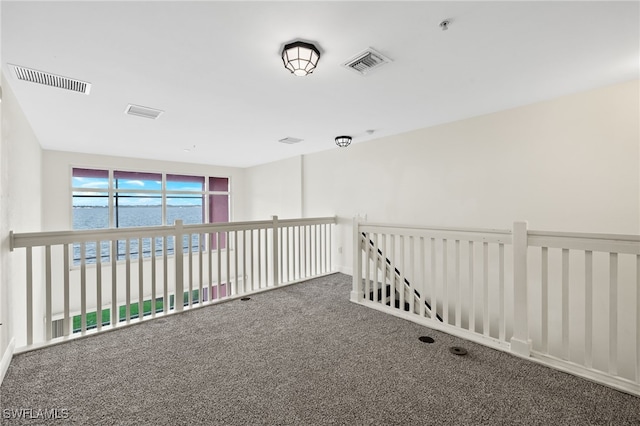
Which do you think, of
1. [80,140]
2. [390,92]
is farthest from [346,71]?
[80,140]

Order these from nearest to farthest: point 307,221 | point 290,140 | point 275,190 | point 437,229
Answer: point 437,229, point 307,221, point 290,140, point 275,190

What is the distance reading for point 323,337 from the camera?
7.97 ft

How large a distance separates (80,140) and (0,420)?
14.8ft

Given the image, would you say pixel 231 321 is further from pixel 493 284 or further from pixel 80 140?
pixel 80 140

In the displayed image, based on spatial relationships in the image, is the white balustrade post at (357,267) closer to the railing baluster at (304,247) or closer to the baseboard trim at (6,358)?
the railing baluster at (304,247)

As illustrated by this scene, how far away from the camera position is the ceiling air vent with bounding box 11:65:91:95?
2328 mm

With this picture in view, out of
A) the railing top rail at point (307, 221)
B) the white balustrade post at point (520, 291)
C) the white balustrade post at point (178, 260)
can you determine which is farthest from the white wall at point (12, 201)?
the white balustrade post at point (520, 291)

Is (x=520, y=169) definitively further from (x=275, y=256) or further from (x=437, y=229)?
(x=275, y=256)

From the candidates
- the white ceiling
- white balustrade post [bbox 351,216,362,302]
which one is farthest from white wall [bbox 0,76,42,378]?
white balustrade post [bbox 351,216,362,302]

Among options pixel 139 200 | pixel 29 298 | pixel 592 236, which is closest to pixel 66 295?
pixel 29 298

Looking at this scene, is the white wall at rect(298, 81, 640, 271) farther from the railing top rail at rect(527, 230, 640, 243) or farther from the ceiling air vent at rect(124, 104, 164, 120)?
the ceiling air vent at rect(124, 104, 164, 120)

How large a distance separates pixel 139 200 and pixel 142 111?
386 cm

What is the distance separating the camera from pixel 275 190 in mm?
6730

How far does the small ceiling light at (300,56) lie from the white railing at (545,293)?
179 centimetres
